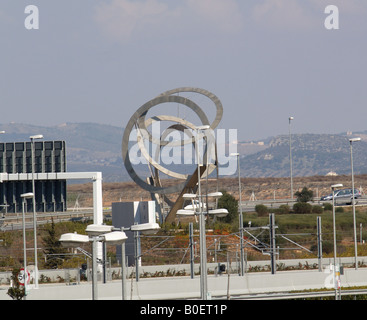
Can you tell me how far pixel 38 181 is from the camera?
45000 millimetres

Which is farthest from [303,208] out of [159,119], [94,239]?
[94,239]

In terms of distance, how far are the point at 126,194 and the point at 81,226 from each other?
95636 mm

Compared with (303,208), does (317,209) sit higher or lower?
lower

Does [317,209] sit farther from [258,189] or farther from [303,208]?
[258,189]

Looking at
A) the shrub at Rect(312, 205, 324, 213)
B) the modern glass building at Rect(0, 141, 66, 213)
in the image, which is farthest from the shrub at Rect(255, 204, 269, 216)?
the modern glass building at Rect(0, 141, 66, 213)

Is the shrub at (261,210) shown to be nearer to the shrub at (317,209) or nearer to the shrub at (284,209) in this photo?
the shrub at (284,209)

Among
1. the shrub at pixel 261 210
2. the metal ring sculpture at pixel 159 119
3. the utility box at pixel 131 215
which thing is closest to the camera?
the utility box at pixel 131 215

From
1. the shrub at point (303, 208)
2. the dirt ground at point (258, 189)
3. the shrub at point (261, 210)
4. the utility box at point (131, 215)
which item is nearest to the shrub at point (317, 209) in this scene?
the shrub at point (303, 208)

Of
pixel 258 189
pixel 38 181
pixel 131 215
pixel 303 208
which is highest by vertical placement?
pixel 38 181

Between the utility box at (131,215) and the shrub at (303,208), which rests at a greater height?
the utility box at (131,215)

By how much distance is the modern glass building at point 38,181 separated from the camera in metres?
44.7

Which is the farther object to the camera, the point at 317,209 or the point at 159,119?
the point at 317,209

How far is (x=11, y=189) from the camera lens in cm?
4472
